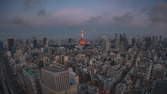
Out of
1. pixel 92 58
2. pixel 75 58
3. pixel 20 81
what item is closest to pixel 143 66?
pixel 92 58

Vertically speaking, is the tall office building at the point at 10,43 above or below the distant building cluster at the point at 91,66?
above

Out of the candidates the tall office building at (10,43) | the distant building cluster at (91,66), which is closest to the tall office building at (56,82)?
the distant building cluster at (91,66)

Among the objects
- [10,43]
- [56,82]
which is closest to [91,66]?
[56,82]

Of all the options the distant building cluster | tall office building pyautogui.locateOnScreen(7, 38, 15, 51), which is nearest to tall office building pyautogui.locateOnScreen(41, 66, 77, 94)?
the distant building cluster

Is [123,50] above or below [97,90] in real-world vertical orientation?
above

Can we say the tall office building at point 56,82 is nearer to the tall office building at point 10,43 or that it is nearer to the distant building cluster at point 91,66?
the distant building cluster at point 91,66

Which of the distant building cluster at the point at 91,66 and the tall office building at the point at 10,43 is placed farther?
the distant building cluster at the point at 91,66

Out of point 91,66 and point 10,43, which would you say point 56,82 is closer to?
point 10,43

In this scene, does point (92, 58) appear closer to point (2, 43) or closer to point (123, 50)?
point (123, 50)
